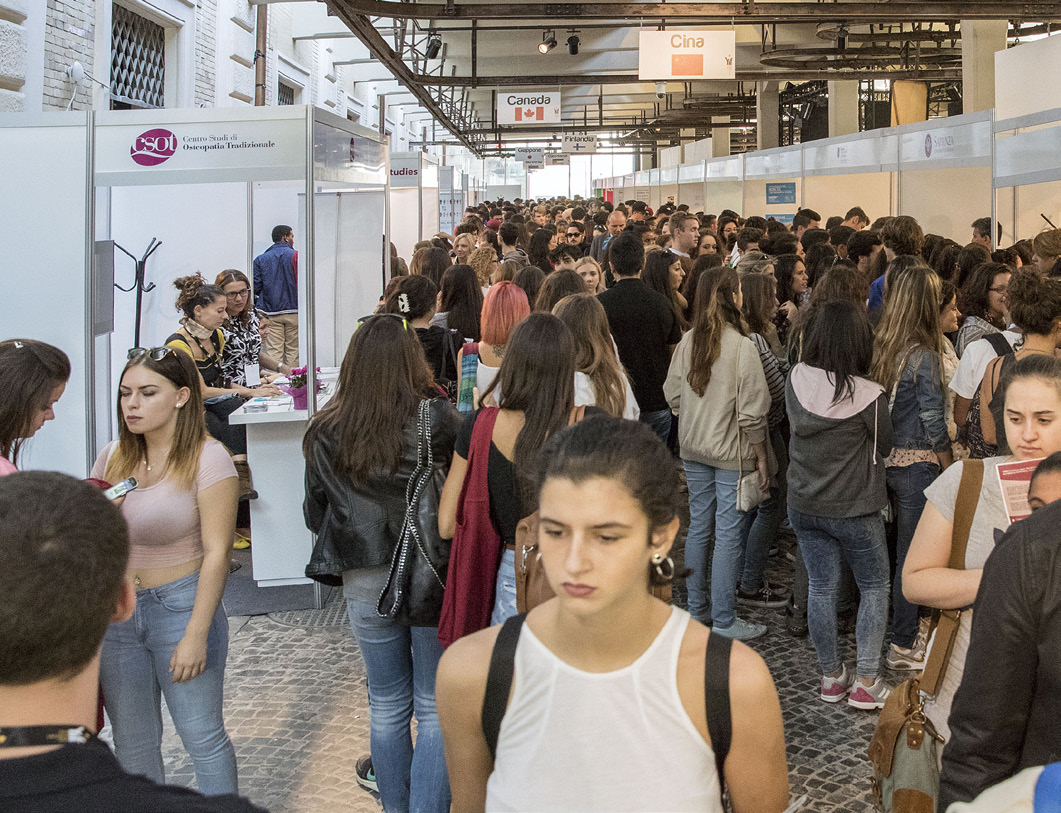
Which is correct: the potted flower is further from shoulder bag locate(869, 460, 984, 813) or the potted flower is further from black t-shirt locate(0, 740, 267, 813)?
black t-shirt locate(0, 740, 267, 813)

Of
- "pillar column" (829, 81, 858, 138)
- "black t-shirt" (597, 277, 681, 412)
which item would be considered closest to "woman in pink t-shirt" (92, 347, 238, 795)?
"black t-shirt" (597, 277, 681, 412)

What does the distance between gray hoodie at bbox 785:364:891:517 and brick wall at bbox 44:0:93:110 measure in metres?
6.93

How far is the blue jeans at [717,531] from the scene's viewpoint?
171 inches

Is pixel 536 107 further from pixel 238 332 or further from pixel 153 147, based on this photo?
pixel 153 147

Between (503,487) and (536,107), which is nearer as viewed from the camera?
(503,487)

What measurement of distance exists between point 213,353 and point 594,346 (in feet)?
9.68

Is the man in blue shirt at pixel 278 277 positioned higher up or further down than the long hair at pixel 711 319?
higher up

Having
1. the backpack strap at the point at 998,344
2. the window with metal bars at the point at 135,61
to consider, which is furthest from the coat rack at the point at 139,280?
the backpack strap at the point at 998,344

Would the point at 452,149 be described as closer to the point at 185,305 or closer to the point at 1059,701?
the point at 185,305

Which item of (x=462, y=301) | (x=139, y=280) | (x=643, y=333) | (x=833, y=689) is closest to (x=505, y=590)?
(x=833, y=689)

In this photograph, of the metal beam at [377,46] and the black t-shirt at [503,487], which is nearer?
the black t-shirt at [503,487]

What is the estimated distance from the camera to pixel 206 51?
39.3ft

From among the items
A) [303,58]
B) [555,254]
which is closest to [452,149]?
[303,58]

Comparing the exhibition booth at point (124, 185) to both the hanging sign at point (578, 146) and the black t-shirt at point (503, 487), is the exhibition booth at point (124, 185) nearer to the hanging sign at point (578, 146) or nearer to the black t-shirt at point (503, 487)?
the black t-shirt at point (503, 487)
